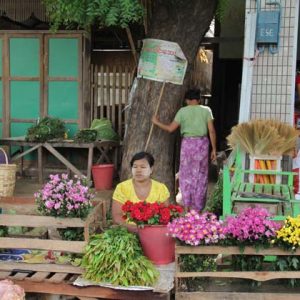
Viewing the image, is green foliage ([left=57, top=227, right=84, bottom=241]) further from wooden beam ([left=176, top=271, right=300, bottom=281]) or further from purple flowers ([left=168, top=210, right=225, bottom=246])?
wooden beam ([left=176, top=271, right=300, bottom=281])

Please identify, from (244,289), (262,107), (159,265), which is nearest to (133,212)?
(159,265)

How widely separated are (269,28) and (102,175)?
3.48 metres

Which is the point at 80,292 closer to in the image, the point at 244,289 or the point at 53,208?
the point at 53,208

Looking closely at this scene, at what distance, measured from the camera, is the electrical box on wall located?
17.5ft

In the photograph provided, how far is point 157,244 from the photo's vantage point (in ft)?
12.6

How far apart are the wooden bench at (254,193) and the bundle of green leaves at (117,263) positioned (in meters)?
0.81

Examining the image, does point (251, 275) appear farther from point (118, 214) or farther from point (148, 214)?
point (118, 214)

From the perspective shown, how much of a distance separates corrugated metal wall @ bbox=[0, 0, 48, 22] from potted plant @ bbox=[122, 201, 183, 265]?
233 inches

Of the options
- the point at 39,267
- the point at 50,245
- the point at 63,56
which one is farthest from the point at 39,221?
the point at 63,56

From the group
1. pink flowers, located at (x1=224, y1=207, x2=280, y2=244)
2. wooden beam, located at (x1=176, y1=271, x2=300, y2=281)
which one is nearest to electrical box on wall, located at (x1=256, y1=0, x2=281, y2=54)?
pink flowers, located at (x1=224, y1=207, x2=280, y2=244)

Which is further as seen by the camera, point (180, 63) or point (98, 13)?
point (180, 63)

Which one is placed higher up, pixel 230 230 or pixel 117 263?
pixel 230 230

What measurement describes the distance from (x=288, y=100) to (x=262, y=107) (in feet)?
0.88

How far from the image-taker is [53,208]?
382cm
